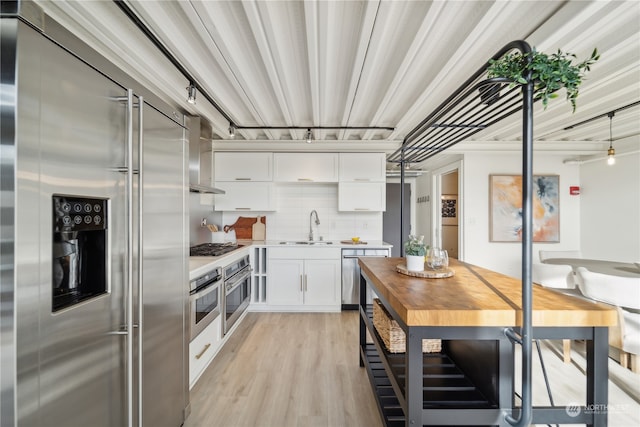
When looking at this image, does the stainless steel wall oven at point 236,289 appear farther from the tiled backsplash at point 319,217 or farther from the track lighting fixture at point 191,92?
the track lighting fixture at point 191,92

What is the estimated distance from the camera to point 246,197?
4098 mm

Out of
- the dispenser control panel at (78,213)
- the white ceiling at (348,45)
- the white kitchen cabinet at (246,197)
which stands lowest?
the dispenser control panel at (78,213)

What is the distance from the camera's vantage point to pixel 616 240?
3982 mm

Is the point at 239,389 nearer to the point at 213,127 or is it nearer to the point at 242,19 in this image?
the point at 242,19

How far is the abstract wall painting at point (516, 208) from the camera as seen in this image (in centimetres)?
434

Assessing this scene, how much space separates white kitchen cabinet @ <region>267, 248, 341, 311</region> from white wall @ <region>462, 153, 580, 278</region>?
2.26m

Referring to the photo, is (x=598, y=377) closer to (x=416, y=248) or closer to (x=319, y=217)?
(x=416, y=248)

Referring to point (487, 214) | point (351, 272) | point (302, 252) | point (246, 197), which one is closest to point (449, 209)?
point (487, 214)

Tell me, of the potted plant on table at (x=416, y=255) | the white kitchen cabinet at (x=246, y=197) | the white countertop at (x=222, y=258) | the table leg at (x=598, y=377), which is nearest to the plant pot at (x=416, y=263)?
the potted plant on table at (x=416, y=255)

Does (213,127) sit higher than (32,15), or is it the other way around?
(213,127)

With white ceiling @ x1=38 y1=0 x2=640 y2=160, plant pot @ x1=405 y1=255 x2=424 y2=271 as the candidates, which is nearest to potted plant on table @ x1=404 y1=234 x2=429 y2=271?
plant pot @ x1=405 y1=255 x2=424 y2=271

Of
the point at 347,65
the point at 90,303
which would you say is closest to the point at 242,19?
the point at 347,65

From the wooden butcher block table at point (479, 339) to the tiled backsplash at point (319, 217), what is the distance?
300cm

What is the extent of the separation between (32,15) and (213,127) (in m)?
2.89
